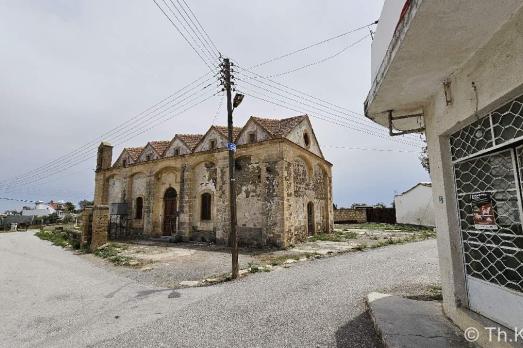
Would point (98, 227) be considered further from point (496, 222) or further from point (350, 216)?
point (350, 216)

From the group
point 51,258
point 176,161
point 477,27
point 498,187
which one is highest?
point 176,161

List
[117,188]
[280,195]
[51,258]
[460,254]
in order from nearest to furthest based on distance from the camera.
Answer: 1. [460,254]
2. [51,258]
3. [280,195]
4. [117,188]

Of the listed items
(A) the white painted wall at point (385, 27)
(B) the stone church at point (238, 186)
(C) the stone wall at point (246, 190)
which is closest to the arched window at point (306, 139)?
(B) the stone church at point (238, 186)

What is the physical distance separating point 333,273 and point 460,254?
4412mm

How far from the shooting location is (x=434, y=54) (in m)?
3.17

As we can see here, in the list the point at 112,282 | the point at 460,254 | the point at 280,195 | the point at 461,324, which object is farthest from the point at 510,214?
the point at 280,195

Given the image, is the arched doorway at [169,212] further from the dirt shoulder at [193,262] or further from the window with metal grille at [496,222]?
the window with metal grille at [496,222]

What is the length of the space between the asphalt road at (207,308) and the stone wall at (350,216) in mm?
22670

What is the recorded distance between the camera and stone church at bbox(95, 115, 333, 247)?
45.8ft

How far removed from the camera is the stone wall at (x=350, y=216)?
31.2m

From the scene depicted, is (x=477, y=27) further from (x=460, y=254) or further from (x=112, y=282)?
(x=112, y=282)

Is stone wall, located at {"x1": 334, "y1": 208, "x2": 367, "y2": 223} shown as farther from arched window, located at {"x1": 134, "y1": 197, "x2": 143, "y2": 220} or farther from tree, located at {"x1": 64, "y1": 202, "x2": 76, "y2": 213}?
tree, located at {"x1": 64, "y1": 202, "x2": 76, "y2": 213}

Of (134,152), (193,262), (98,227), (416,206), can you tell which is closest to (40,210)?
(134,152)

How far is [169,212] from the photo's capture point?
61.4ft
